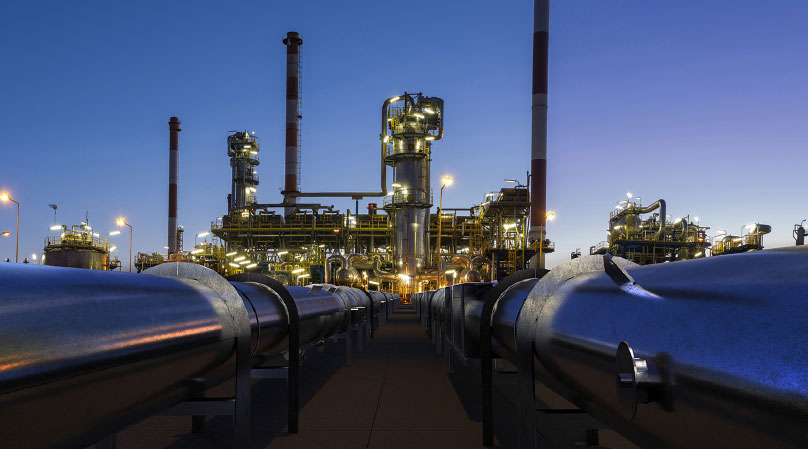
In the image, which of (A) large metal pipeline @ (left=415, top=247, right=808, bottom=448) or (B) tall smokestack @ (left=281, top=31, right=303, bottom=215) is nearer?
(A) large metal pipeline @ (left=415, top=247, right=808, bottom=448)

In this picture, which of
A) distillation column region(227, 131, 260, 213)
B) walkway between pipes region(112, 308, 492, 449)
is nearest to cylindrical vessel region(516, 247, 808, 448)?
walkway between pipes region(112, 308, 492, 449)

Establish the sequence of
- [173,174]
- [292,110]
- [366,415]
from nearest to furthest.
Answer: [366,415] → [292,110] → [173,174]

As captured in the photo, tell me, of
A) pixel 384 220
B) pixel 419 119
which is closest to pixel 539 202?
pixel 419 119

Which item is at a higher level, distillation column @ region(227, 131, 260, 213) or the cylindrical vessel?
distillation column @ region(227, 131, 260, 213)

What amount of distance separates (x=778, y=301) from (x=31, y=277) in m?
2.02

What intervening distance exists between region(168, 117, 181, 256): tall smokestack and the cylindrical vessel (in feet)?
189

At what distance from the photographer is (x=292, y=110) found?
46.8 m

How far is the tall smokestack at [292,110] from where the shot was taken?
46.9 meters

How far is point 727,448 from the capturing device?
1.21 meters

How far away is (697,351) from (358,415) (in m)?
4.80

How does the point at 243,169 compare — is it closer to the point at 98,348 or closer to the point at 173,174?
the point at 173,174

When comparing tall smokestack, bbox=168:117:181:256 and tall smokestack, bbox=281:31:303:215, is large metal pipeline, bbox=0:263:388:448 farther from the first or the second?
tall smokestack, bbox=168:117:181:256

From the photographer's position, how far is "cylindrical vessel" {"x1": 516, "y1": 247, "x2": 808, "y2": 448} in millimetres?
1075

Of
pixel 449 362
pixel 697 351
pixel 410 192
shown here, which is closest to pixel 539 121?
pixel 410 192
